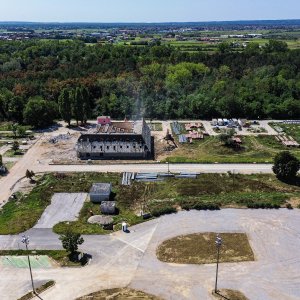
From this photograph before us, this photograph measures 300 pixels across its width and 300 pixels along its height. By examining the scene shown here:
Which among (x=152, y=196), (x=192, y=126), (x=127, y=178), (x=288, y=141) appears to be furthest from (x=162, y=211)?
A: (x=192, y=126)

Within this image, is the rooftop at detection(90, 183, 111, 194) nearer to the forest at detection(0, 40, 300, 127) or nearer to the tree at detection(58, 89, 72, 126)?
the forest at detection(0, 40, 300, 127)

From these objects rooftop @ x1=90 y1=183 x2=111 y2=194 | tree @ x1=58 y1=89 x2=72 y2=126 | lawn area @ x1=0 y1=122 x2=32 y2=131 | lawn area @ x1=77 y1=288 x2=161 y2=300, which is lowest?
lawn area @ x1=77 y1=288 x2=161 y2=300

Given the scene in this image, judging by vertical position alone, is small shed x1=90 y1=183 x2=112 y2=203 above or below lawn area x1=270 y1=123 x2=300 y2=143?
below

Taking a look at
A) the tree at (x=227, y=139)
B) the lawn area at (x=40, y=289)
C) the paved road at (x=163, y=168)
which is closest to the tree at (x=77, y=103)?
the paved road at (x=163, y=168)

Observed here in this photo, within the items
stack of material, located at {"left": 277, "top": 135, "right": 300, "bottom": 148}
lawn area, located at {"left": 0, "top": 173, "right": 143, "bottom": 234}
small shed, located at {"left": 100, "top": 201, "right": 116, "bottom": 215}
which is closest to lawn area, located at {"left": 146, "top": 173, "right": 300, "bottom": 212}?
lawn area, located at {"left": 0, "top": 173, "right": 143, "bottom": 234}

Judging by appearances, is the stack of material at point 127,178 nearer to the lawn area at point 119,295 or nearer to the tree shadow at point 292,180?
the tree shadow at point 292,180

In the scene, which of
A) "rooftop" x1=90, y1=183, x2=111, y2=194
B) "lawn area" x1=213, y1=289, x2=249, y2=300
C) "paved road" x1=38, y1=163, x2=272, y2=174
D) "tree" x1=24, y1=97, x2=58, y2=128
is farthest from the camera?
"tree" x1=24, y1=97, x2=58, y2=128

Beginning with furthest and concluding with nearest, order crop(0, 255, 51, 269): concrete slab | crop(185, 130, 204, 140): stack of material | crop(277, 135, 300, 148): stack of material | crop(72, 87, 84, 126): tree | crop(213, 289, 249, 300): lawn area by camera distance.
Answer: crop(72, 87, 84, 126): tree < crop(185, 130, 204, 140): stack of material < crop(277, 135, 300, 148): stack of material < crop(0, 255, 51, 269): concrete slab < crop(213, 289, 249, 300): lawn area
